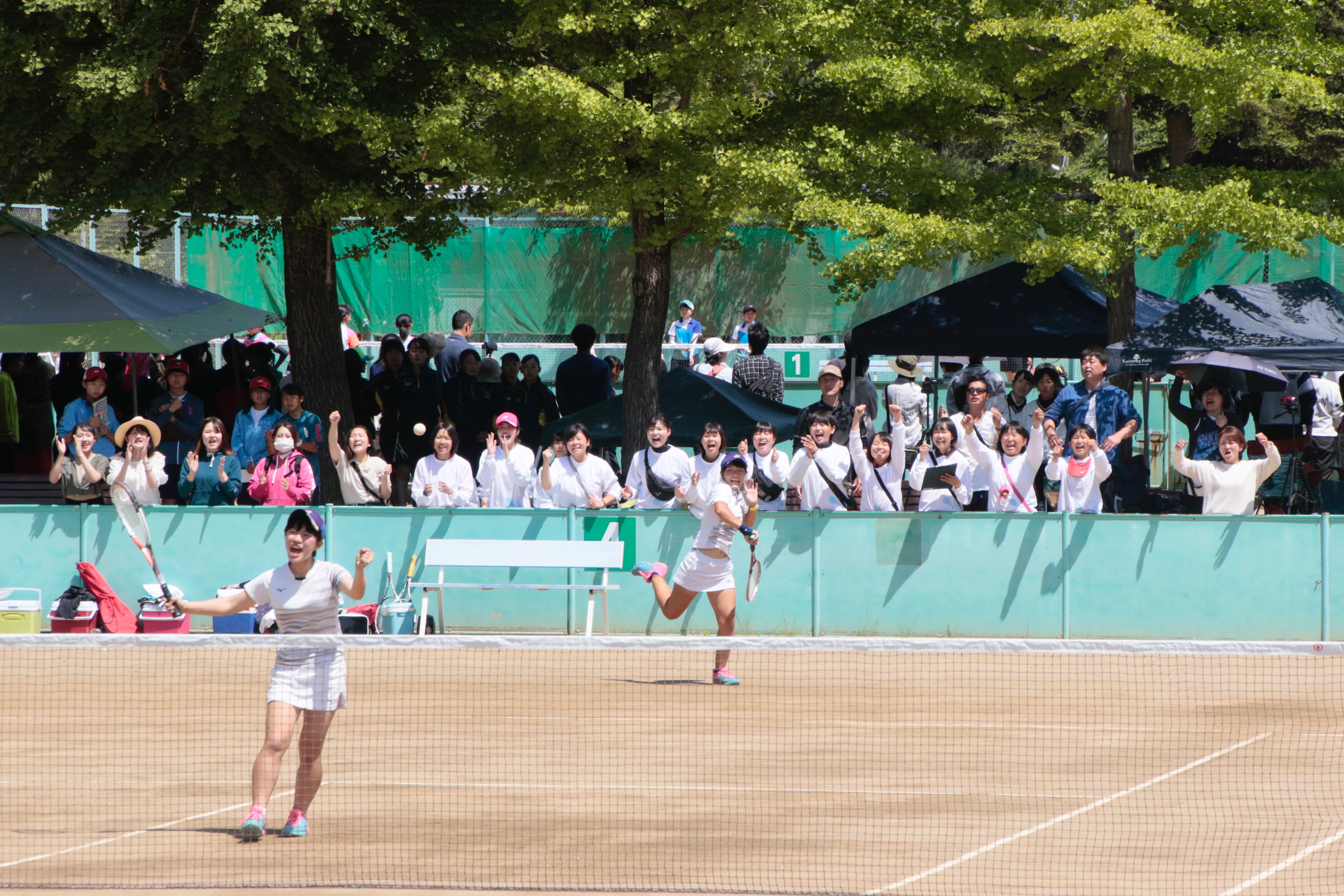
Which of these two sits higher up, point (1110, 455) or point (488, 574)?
point (1110, 455)

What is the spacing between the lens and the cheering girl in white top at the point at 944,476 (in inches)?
587

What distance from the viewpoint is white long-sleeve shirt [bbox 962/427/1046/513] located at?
14.9 meters

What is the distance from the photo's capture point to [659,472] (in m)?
15.5

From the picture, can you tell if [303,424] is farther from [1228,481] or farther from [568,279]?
[568,279]

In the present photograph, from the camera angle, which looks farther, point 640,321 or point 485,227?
point 485,227

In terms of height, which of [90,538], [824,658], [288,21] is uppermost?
[288,21]

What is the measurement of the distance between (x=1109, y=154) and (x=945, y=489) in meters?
5.56

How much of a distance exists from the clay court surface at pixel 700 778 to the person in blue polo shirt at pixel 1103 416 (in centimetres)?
197

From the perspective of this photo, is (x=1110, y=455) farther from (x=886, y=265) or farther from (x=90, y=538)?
(x=90, y=538)

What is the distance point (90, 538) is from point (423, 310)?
12854mm

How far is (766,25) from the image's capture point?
1636 cm

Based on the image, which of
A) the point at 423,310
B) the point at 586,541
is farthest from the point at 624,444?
the point at 423,310

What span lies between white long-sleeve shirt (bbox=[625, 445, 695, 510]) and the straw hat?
4512 millimetres

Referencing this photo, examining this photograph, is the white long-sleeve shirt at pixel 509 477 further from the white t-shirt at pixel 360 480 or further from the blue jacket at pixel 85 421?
the blue jacket at pixel 85 421
